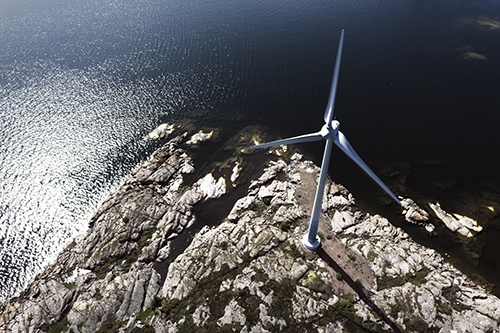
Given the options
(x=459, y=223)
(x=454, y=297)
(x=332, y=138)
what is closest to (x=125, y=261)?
(x=332, y=138)

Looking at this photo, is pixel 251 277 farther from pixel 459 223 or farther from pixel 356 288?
pixel 459 223

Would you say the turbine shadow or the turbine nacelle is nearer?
the turbine nacelle

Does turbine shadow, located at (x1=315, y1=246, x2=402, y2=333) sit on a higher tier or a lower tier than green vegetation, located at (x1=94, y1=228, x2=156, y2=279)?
higher

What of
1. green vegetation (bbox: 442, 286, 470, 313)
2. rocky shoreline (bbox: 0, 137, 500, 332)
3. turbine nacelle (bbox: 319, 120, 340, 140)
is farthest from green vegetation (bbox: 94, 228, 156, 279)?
green vegetation (bbox: 442, 286, 470, 313)

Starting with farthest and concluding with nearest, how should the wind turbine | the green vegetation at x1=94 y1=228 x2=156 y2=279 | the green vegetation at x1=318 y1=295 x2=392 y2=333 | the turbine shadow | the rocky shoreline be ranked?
the green vegetation at x1=94 y1=228 x2=156 y2=279
the rocky shoreline
the turbine shadow
the green vegetation at x1=318 y1=295 x2=392 y2=333
the wind turbine

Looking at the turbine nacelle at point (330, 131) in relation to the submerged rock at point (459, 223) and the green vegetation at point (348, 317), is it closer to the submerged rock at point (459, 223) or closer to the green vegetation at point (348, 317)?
the green vegetation at point (348, 317)

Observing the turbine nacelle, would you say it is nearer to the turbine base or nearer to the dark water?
the turbine base
